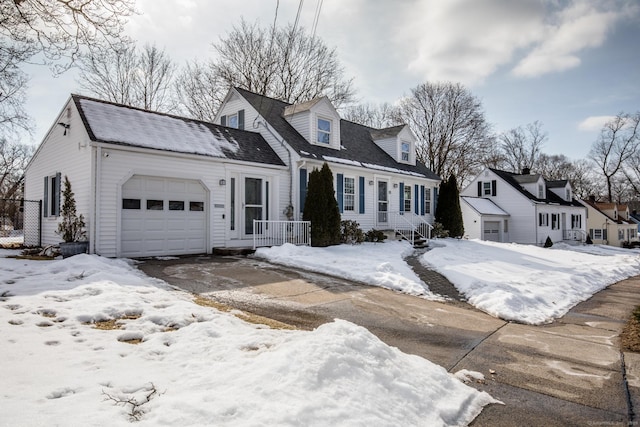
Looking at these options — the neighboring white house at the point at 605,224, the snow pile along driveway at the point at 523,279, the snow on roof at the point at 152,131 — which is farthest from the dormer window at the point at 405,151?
the neighboring white house at the point at 605,224

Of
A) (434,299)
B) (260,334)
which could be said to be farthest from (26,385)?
(434,299)

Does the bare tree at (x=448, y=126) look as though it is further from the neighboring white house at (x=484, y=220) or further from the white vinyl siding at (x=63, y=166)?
the white vinyl siding at (x=63, y=166)

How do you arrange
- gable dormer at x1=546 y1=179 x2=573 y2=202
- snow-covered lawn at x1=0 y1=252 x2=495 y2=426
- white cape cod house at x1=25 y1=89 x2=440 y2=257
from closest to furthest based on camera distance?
snow-covered lawn at x1=0 y1=252 x2=495 y2=426
white cape cod house at x1=25 y1=89 x2=440 y2=257
gable dormer at x1=546 y1=179 x2=573 y2=202

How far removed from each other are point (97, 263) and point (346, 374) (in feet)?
22.3

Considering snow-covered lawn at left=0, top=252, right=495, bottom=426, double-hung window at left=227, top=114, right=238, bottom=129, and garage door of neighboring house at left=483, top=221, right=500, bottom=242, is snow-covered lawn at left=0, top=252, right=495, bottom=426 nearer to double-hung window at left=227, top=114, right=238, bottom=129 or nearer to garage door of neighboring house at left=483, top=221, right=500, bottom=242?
double-hung window at left=227, top=114, right=238, bottom=129

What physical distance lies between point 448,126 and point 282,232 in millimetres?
25654

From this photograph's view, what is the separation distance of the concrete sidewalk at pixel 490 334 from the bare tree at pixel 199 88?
1949 centimetres

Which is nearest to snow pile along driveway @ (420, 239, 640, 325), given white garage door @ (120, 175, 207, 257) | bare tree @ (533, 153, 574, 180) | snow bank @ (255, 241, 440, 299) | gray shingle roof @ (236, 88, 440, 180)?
snow bank @ (255, 241, 440, 299)

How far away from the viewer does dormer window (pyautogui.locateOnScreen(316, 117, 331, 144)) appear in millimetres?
16328

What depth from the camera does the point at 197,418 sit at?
233 cm

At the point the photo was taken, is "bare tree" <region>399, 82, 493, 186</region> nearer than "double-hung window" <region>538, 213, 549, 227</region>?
No

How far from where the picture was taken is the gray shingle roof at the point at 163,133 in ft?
33.5

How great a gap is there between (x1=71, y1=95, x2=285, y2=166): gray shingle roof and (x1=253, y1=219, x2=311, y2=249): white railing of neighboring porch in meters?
2.26

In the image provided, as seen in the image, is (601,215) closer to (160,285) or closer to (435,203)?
(435,203)
